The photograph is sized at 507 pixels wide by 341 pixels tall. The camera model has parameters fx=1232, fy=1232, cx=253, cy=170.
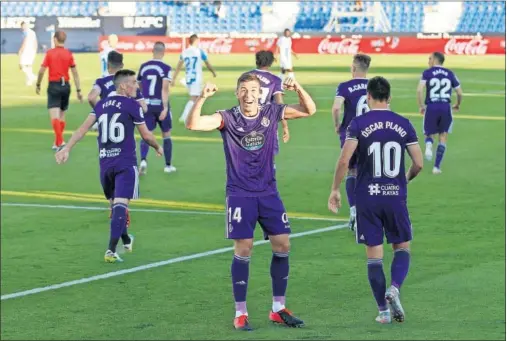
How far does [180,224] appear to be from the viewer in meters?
16.4

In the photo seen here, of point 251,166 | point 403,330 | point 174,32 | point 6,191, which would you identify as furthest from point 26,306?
point 174,32

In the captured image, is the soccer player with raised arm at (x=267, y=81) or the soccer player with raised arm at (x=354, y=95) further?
the soccer player with raised arm at (x=267, y=81)

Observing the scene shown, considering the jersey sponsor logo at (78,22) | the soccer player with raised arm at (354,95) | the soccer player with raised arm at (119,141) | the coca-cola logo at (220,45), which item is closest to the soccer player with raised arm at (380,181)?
the soccer player with raised arm at (119,141)

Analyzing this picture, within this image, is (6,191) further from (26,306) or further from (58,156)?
(26,306)

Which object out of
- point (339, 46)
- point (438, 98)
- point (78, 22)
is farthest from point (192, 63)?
point (78, 22)

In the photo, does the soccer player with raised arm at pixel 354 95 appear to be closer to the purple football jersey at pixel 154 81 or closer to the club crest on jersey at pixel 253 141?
the club crest on jersey at pixel 253 141

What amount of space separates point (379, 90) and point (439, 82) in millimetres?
11384

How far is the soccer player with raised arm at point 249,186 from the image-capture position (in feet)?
33.2

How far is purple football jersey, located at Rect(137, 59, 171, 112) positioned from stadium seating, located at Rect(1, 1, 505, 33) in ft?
218

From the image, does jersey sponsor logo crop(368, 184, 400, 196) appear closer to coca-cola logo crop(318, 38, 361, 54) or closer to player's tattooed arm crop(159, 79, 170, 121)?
player's tattooed arm crop(159, 79, 170, 121)

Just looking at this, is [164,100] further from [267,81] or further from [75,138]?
[75,138]

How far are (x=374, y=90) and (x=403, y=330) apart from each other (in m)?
1.97

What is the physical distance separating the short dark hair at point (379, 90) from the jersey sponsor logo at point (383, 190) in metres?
0.71

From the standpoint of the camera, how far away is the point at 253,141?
10.2m
